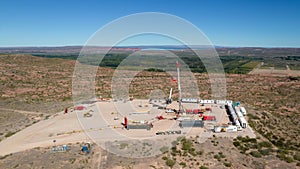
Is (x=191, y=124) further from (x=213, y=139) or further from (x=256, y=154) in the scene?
(x=256, y=154)

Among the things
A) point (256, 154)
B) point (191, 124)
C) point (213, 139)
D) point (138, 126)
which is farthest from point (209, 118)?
point (256, 154)

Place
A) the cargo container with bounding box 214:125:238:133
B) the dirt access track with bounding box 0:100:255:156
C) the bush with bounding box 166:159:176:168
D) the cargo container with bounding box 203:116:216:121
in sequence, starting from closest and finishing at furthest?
the bush with bounding box 166:159:176:168 → the dirt access track with bounding box 0:100:255:156 → the cargo container with bounding box 214:125:238:133 → the cargo container with bounding box 203:116:216:121

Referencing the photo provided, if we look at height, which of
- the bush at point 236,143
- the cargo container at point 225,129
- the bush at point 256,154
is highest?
the cargo container at point 225,129

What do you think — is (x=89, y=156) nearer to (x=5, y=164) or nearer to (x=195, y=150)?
(x=5, y=164)

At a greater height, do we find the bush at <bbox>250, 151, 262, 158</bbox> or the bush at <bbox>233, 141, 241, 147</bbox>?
the bush at <bbox>233, 141, 241, 147</bbox>

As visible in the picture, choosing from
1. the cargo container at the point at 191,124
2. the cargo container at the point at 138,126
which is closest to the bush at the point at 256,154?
the cargo container at the point at 191,124

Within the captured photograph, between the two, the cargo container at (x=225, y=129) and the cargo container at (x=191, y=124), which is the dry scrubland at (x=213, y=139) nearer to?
the cargo container at (x=225, y=129)

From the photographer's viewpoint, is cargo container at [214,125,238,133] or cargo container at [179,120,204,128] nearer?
cargo container at [214,125,238,133]

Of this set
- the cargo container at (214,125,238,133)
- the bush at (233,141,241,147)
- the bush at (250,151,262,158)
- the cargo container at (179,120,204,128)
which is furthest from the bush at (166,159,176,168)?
the cargo container at (179,120,204,128)

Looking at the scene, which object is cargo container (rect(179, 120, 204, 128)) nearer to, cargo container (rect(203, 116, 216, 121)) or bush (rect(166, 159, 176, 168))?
cargo container (rect(203, 116, 216, 121))

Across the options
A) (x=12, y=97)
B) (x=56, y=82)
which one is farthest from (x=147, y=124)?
(x=56, y=82)

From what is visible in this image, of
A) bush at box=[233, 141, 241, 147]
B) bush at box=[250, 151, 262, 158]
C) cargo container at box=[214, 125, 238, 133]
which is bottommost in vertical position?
bush at box=[250, 151, 262, 158]
